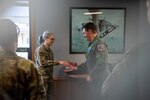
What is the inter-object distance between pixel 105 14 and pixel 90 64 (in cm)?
104

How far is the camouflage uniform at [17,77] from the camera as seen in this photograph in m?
1.59

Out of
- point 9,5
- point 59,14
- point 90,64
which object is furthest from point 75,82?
point 9,5

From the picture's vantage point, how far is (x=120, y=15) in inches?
156

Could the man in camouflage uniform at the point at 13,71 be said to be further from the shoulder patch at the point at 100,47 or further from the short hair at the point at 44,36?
the short hair at the point at 44,36

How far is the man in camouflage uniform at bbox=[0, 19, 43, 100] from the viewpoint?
5.23 feet

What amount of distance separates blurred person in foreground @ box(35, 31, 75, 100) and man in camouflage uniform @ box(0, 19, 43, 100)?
6.09 feet

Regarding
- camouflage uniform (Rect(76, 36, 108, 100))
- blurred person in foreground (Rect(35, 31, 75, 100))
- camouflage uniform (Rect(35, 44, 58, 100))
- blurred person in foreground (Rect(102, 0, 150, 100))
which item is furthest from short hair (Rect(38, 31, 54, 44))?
blurred person in foreground (Rect(102, 0, 150, 100))

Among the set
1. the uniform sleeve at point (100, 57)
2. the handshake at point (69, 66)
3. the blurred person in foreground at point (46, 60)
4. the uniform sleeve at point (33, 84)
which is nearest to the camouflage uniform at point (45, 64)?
the blurred person in foreground at point (46, 60)

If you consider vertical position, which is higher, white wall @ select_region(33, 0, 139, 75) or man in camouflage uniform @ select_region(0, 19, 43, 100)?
white wall @ select_region(33, 0, 139, 75)

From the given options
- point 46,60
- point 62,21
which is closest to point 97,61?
point 46,60

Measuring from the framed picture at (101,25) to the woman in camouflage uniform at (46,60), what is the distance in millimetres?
446

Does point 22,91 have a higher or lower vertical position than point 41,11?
lower

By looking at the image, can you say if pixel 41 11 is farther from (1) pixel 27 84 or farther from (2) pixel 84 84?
(1) pixel 27 84

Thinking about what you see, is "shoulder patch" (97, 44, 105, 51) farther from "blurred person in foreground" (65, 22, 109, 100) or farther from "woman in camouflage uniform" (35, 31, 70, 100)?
"woman in camouflage uniform" (35, 31, 70, 100)
